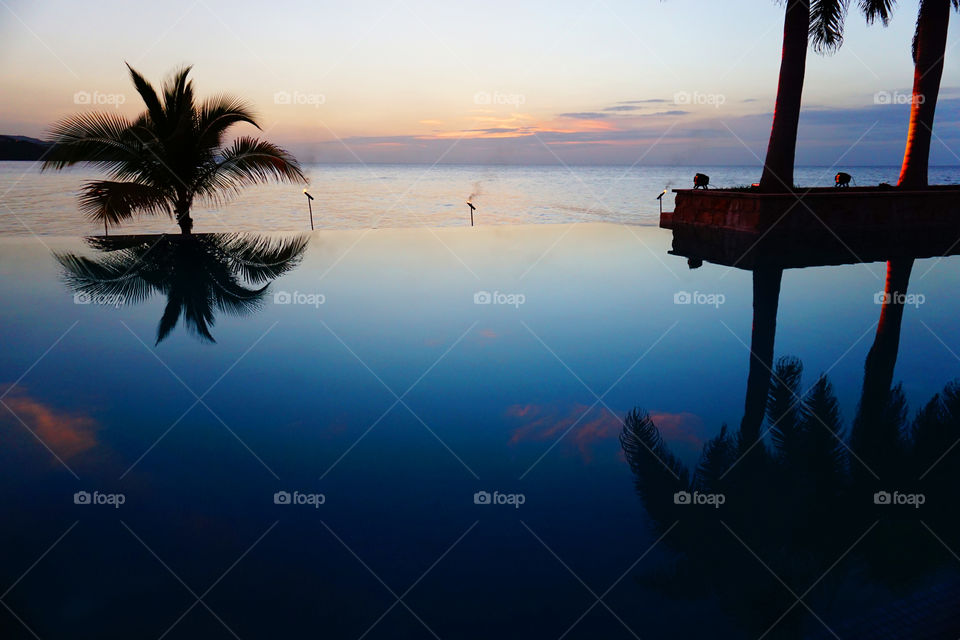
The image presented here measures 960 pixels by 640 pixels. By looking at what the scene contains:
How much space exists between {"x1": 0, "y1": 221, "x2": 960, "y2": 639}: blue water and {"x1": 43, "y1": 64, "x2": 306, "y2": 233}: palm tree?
3.67 m

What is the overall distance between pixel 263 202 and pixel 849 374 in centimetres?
4320

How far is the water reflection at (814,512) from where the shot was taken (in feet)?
9.93

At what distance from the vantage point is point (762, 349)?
7422 mm

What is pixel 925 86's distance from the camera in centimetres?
1797

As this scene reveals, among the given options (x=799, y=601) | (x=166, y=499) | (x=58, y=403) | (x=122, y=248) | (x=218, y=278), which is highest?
(x=122, y=248)

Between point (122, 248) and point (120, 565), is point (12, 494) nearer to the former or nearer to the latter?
point (120, 565)

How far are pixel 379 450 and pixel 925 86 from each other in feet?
69.2

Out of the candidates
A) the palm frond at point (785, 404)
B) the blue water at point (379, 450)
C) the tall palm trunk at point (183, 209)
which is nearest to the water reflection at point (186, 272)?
the blue water at point (379, 450)

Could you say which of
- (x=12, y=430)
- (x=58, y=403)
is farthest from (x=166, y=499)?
(x=58, y=403)

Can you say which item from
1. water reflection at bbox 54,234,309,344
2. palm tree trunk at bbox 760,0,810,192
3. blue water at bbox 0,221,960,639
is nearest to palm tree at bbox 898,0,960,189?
palm tree trunk at bbox 760,0,810,192

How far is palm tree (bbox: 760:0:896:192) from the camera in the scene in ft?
53.4

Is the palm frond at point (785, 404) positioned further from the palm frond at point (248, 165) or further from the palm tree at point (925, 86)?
the palm tree at point (925, 86)

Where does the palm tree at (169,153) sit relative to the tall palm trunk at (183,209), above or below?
above

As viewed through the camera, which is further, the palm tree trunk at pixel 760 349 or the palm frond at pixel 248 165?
the palm frond at pixel 248 165
